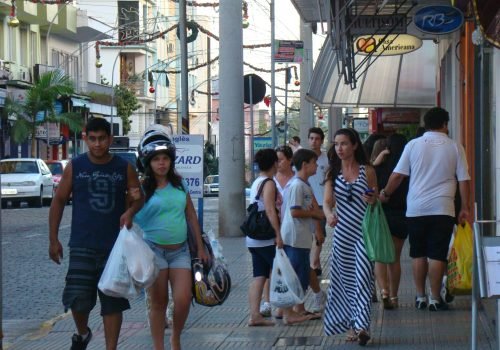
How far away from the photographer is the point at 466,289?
8969 millimetres

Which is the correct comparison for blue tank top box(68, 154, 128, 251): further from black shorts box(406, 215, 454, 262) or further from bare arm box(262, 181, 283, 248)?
black shorts box(406, 215, 454, 262)

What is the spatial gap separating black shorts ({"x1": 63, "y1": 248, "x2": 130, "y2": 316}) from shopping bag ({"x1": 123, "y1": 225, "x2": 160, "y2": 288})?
10.5 inches

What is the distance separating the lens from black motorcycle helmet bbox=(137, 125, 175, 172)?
831 cm

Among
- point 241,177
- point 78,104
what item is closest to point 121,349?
point 241,177

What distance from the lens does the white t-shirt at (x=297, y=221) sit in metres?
10.1

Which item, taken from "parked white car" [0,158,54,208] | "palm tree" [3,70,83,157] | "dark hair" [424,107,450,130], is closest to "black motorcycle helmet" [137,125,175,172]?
"dark hair" [424,107,450,130]

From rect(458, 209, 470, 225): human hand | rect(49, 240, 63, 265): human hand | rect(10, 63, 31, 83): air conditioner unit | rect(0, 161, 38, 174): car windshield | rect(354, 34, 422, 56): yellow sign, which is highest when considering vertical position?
rect(10, 63, 31, 83): air conditioner unit

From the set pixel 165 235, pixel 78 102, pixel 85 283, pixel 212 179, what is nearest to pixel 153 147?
pixel 165 235

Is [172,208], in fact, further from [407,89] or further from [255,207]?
[407,89]

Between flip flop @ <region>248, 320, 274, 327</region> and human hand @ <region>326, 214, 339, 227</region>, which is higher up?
human hand @ <region>326, 214, 339, 227</region>

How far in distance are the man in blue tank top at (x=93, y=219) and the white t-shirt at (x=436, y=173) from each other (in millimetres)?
3227

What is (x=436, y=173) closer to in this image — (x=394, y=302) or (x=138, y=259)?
(x=394, y=302)

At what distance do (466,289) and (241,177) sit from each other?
10808 millimetres

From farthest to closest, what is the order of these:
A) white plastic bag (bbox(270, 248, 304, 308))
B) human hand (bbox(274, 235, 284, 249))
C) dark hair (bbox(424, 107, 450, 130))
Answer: dark hair (bbox(424, 107, 450, 130)) → human hand (bbox(274, 235, 284, 249)) → white plastic bag (bbox(270, 248, 304, 308))
